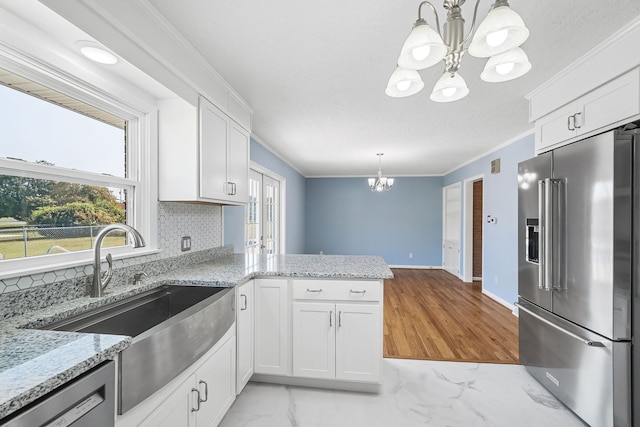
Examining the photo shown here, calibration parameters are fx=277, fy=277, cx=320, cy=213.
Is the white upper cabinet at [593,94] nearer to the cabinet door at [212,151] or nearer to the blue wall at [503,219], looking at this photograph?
the blue wall at [503,219]

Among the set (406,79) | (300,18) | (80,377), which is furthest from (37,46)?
(406,79)

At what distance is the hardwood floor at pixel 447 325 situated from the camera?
8.73ft

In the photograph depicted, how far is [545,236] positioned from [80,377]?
251cm

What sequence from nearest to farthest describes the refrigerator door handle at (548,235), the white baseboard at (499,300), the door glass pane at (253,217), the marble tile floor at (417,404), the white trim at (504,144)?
1. the marble tile floor at (417,404)
2. the refrigerator door handle at (548,235)
3. the white trim at (504,144)
4. the door glass pane at (253,217)
5. the white baseboard at (499,300)

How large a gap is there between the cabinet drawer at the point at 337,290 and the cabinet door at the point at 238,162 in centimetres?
94

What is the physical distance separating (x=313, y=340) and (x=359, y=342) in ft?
1.08

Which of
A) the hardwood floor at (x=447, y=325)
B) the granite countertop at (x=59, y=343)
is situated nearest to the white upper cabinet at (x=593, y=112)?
the granite countertop at (x=59, y=343)

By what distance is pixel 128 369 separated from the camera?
958 mm

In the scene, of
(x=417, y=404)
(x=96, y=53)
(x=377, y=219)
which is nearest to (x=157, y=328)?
(x=96, y=53)

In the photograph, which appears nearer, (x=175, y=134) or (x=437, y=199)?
(x=175, y=134)

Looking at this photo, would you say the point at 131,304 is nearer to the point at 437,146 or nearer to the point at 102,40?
the point at 102,40

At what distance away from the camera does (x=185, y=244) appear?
2205 millimetres

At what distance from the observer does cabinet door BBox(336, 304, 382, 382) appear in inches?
76.7

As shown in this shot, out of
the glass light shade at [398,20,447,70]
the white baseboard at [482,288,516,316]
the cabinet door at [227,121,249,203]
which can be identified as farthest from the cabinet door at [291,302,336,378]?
the white baseboard at [482,288,516,316]
